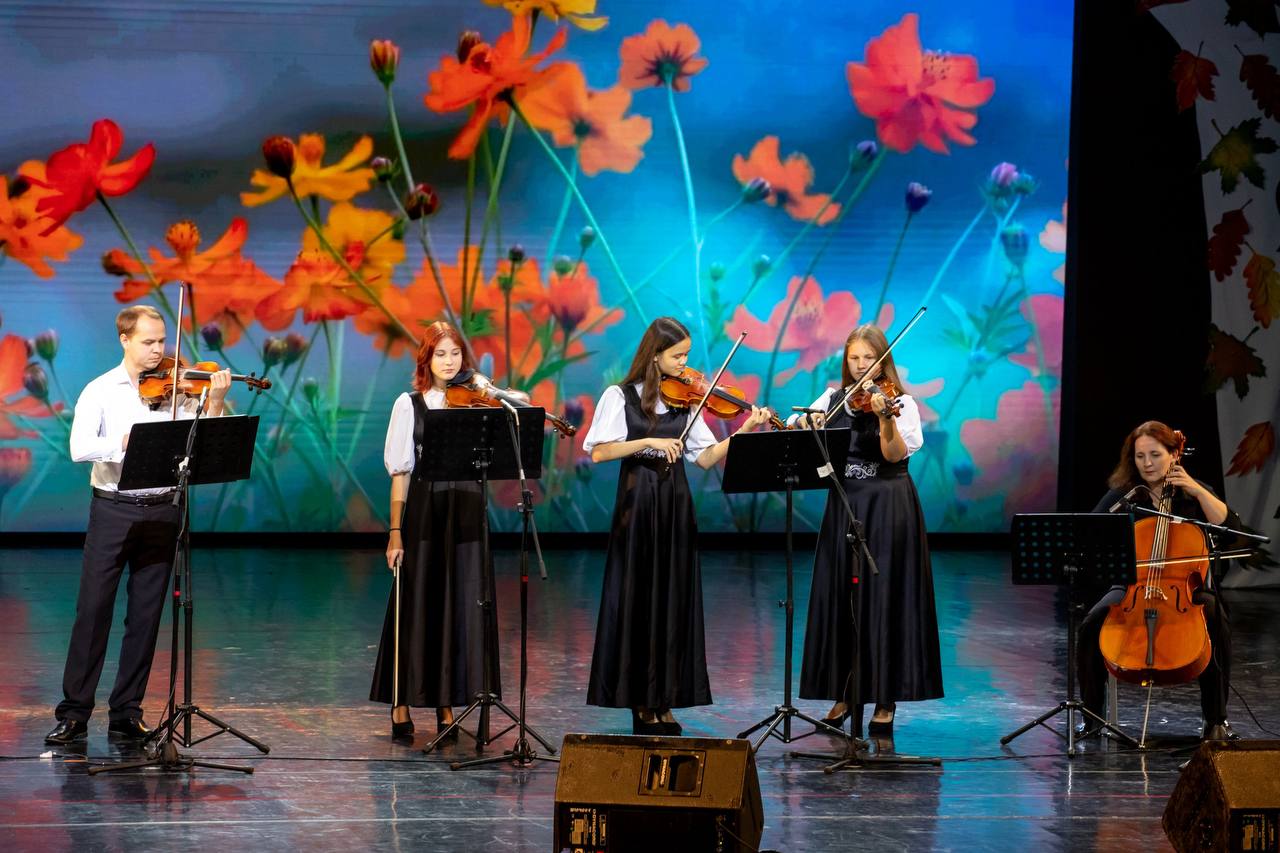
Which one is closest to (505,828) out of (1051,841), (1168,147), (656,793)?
(656,793)

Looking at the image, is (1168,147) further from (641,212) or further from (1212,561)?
(1212,561)

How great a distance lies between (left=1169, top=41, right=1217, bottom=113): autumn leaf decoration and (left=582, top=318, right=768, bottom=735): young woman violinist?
619 cm

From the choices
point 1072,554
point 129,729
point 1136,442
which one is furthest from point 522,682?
point 1136,442

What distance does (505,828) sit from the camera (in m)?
4.10

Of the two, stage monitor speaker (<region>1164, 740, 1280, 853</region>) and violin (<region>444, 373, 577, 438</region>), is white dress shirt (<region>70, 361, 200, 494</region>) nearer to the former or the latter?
violin (<region>444, 373, 577, 438</region>)

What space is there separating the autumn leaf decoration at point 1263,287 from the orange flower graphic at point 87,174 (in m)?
7.27

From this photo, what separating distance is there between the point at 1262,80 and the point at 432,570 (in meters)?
7.11

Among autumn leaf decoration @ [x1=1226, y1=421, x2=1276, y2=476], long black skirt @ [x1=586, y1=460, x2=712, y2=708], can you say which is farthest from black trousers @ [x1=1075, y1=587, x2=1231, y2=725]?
autumn leaf decoration @ [x1=1226, y1=421, x2=1276, y2=476]

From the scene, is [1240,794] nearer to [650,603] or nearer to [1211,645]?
[1211,645]

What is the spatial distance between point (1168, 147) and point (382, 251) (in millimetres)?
5318

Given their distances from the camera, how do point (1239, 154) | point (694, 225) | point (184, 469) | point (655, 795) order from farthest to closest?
1. point (694, 225)
2. point (1239, 154)
3. point (184, 469)
4. point (655, 795)

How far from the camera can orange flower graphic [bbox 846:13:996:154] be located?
10453mm

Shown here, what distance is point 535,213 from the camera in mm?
10305

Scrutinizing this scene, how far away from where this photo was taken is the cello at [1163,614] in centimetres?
502
